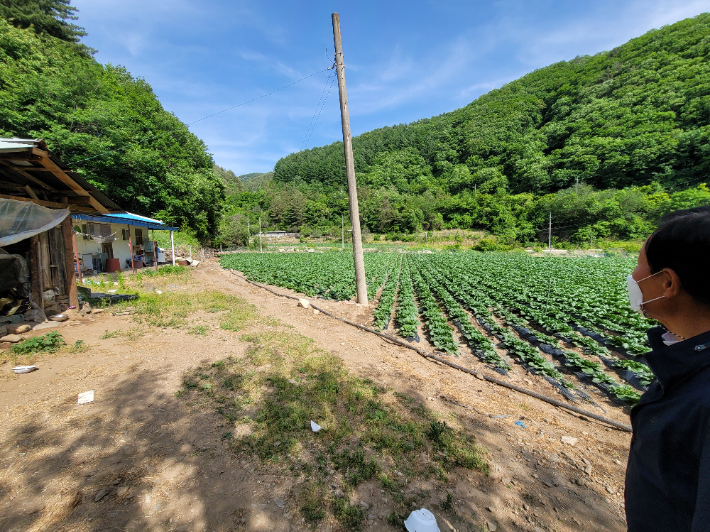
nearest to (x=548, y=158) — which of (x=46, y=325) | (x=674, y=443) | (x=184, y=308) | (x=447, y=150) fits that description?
(x=447, y=150)

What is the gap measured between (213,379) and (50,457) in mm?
1876

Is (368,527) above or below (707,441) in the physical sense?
below

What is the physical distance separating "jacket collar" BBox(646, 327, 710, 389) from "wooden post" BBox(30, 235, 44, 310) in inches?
428

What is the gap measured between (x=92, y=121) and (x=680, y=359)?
31.7m

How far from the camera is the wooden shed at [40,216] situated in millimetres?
5938

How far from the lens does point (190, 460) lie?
2807 mm

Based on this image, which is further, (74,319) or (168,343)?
(74,319)

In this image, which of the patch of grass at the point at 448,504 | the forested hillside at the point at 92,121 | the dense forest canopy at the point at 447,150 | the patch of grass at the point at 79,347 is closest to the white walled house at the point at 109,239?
the forested hillside at the point at 92,121

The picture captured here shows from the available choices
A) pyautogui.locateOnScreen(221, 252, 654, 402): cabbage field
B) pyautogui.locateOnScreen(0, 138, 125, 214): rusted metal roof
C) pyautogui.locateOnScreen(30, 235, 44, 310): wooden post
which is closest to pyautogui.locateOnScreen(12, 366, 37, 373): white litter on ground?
pyautogui.locateOnScreen(30, 235, 44, 310): wooden post

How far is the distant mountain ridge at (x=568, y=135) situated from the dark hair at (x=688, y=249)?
72214 millimetres

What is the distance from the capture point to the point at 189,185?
29.6 m

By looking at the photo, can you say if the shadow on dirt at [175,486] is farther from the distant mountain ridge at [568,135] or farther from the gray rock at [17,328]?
the distant mountain ridge at [568,135]

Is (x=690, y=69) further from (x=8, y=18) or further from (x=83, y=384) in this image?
(x=8, y=18)

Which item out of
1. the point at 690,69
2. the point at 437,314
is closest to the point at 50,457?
the point at 437,314
